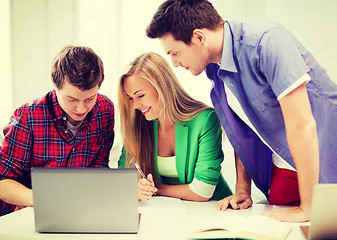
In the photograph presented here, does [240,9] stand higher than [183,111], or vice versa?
[240,9]

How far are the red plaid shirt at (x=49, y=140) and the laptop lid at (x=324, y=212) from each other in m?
0.99

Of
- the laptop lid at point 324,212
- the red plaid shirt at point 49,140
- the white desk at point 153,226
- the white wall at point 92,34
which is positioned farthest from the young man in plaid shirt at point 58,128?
the white wall at point 92,34

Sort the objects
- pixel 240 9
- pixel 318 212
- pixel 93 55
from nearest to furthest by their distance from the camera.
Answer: pixel 318 212, pixel 93 55, pixel 240 9

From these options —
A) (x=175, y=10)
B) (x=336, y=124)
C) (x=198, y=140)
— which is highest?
(x=175, y=10)

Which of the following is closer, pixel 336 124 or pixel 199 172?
pixel 336 124

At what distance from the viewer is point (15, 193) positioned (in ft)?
4.81

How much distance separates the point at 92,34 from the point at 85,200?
203 cm

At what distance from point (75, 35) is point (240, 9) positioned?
3.92ft

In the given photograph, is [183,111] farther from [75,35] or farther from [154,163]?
[75,35]

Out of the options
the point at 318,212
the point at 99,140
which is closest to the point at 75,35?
the point at 99,140

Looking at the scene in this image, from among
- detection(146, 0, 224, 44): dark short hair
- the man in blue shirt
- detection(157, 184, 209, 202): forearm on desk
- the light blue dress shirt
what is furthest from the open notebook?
detection(146, 0, 224, 44): dark short hair

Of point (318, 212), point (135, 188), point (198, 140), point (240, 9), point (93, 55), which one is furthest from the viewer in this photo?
point (240, 9)

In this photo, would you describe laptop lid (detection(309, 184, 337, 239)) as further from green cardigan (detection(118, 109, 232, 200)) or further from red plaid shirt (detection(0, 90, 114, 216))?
red plaid shirt (detection(0, 90, 114, 216))

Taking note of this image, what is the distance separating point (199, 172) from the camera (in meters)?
1.58
